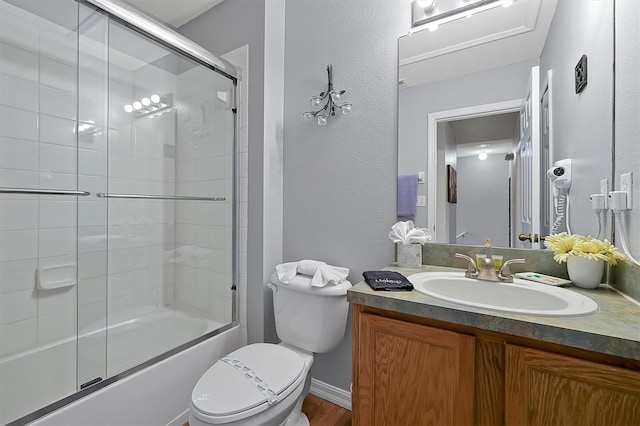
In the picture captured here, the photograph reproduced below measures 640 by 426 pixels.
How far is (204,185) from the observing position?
1948 mm

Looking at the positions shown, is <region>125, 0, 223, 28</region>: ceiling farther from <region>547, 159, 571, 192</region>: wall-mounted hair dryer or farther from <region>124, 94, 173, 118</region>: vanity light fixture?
<region>547, 159, 571, 192</region>: wall-mounted hair dryer

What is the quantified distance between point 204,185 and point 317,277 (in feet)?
3.60

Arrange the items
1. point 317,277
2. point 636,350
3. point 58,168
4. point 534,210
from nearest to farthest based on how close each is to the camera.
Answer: point 636,350, point 534,210, point 317,277, point 58,168

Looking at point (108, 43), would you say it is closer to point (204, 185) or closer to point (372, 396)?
point (204, 185)

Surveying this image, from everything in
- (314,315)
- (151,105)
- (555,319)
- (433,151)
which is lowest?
(314,315)

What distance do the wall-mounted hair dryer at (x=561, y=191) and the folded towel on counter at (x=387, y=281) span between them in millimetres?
688

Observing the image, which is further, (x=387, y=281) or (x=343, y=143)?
(x=343, y=143)

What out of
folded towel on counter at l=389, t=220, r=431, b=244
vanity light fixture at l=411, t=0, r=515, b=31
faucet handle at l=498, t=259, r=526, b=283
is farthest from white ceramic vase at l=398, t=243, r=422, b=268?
vanity light fixture at l=411, t=0, r=515, b=31

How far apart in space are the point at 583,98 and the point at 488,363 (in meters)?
1.06

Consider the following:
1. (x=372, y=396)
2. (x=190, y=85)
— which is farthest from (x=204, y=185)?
(x=372, y=396)

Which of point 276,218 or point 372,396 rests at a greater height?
point 276,218

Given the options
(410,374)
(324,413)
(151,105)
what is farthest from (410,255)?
(151,105)

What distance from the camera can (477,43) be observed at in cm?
131

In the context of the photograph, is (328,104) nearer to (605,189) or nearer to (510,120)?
(510,120)
